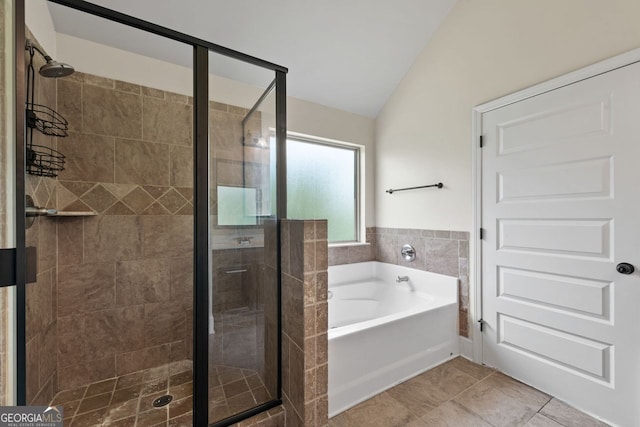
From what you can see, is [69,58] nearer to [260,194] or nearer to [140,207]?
[140,207]

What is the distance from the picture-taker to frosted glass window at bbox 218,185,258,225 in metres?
1.39

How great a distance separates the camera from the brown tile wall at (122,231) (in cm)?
171

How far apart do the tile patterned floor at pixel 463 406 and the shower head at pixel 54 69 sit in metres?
2.44

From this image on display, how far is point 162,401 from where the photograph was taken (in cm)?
160

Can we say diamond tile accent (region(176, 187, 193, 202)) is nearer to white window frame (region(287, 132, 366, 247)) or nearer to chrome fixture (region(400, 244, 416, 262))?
white window frame (region(287, 132, 366, 247))

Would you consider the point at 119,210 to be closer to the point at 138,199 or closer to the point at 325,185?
the point at 138,199

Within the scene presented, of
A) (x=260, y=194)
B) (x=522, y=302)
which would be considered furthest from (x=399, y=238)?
(x=260, y=194)

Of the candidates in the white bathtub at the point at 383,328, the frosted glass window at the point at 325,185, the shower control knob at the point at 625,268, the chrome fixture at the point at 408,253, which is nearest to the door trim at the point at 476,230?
the white bathtub at the point at 383,328

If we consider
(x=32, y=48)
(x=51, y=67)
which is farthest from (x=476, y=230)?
(x=32, y=48)

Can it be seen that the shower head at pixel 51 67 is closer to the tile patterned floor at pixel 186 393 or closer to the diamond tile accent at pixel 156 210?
the diamond tile accent at pixel 156 210

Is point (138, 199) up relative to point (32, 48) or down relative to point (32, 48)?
down

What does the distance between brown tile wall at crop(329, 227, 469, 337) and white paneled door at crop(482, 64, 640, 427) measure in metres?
0.17

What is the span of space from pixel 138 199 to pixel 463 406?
2.63m

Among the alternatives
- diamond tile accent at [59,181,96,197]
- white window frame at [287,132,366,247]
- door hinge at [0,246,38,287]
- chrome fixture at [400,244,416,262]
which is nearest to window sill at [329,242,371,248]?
white window frame at [287,132,366,247]
